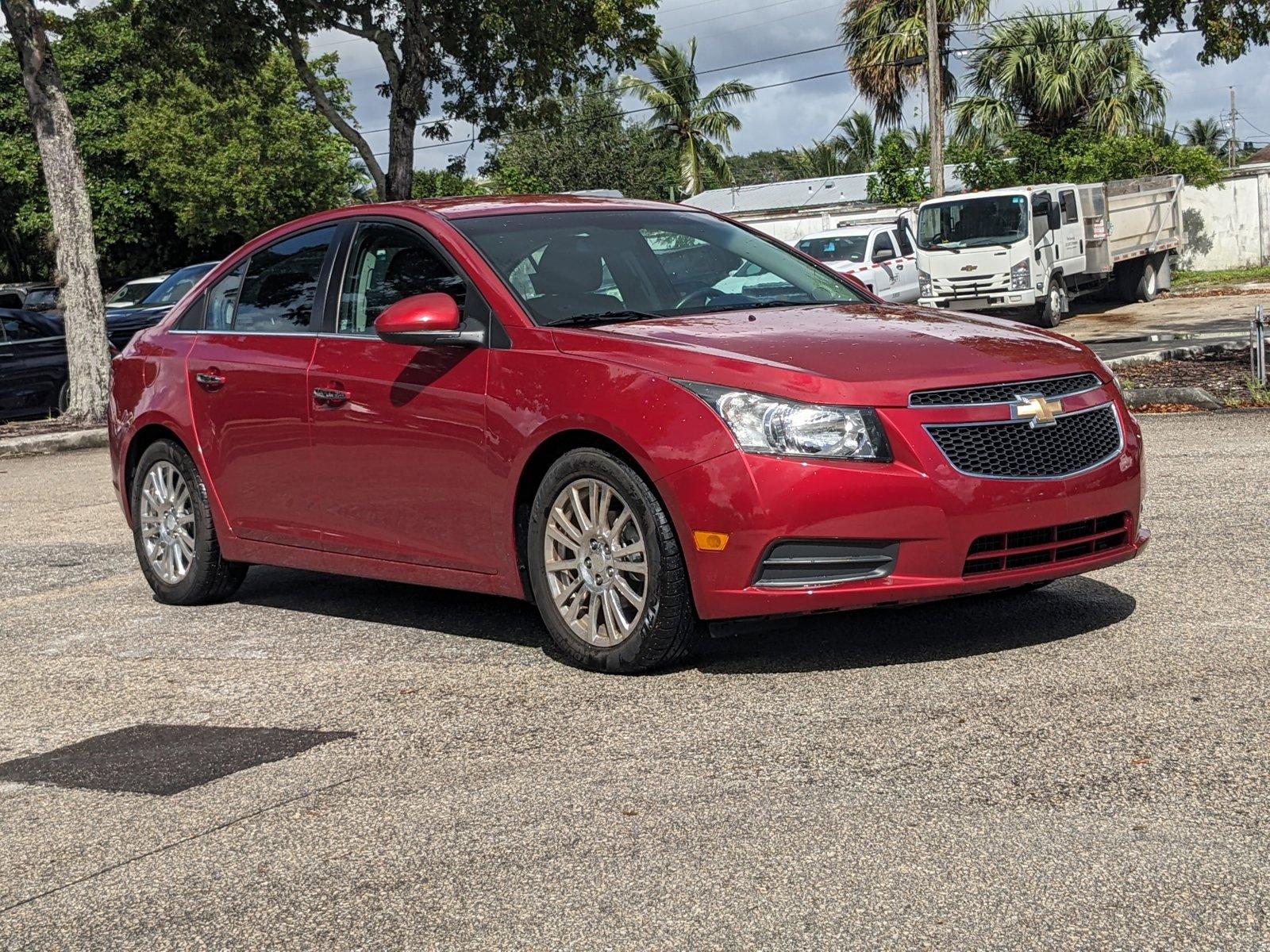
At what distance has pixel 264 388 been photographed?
685 centimetres

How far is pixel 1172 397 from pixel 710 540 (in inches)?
364

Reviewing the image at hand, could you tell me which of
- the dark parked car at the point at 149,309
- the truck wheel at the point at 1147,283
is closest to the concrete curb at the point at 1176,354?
the dark parked car at the point at 149,309

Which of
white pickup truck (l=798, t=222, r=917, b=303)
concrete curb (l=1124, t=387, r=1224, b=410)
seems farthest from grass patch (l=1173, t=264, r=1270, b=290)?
concrete curb (l=1124, t=387, r=1224, b=410)

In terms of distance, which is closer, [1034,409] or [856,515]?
[856,515]

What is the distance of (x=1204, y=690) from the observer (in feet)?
15.7

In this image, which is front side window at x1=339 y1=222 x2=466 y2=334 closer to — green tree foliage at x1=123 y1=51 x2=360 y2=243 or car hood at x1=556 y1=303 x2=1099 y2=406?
car hood at x1=556 y1=303 x2=1099 y2=406

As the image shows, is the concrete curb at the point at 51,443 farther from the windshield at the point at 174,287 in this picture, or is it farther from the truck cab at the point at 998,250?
the truck cab at the point at 998,250

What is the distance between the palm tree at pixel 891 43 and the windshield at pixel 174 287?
2576 centimetres

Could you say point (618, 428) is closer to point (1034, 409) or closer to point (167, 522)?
point (1034, 409)

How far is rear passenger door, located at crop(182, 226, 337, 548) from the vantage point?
6.73m

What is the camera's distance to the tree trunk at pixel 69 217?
18.7 metres

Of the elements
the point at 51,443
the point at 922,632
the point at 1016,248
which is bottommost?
the point at 922,632

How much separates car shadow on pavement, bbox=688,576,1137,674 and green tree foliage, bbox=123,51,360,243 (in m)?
43.3

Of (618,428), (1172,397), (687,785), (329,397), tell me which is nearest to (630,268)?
(618,428)
